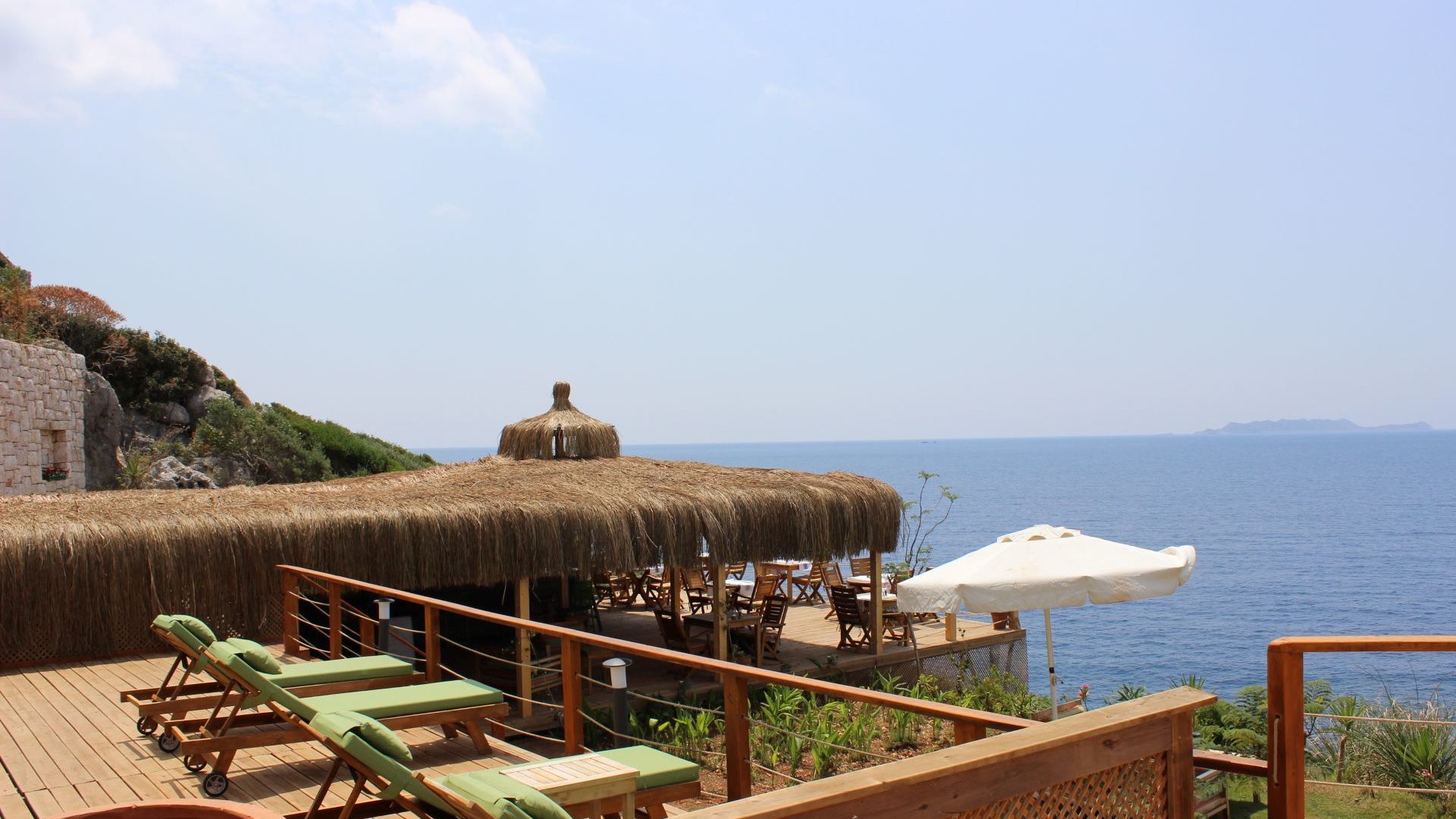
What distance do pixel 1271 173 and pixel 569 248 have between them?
69.2ft

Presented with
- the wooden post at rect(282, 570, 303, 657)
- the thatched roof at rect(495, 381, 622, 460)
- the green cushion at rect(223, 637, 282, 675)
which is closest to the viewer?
the green cushion at rect(223, 637, 282, 675)

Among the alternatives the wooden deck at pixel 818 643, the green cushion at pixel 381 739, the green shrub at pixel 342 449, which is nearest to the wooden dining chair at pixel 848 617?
the wooden deck at pixel 818 643

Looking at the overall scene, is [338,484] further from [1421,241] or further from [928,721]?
[1421,241]

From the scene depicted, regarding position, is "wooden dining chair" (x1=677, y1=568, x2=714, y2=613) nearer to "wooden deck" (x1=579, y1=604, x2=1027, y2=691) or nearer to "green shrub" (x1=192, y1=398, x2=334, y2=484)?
"wooden deck" (x1=579, y1=604, x2=1027, y2=691)

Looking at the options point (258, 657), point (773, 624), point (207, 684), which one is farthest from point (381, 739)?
point (773, 624)

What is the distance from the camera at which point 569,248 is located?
27.1 metres

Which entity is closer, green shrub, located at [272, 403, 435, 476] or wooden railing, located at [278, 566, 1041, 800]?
wooden railing, located at [278, 566, 1041, 800]

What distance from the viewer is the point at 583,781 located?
3207 millimetres

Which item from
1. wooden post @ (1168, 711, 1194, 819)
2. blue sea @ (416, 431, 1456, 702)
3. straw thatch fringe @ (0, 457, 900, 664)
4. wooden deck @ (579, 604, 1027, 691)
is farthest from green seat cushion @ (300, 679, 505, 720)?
blue sea @ (416, 431, 1456, 702)

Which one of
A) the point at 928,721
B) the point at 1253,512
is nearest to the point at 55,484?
the point at 928,721

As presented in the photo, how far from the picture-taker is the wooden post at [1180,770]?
274 cm

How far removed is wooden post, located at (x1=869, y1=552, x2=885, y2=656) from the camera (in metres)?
12.4

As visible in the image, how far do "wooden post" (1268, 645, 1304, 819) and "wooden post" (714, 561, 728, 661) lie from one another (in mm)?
8458

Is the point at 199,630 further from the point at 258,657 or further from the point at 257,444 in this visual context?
the point at 257,444
